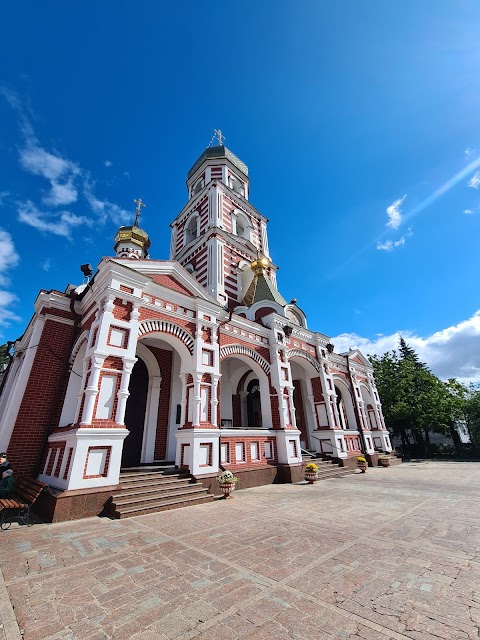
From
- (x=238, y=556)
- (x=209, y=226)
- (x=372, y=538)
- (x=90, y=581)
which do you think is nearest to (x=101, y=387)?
(x=90, y=581)

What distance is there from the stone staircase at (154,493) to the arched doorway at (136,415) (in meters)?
1.72

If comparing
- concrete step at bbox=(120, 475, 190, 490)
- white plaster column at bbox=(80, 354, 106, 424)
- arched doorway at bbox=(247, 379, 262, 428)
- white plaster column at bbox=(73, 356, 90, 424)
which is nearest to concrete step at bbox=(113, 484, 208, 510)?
concrete step at bbox=(120, 475, 190, 490)

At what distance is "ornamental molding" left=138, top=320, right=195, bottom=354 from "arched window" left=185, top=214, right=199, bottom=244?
39.0 feet

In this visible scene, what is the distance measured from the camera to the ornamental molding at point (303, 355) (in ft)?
46.8

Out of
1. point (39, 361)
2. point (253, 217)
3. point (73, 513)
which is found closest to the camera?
point (73, 513)

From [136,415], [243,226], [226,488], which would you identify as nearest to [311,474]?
[226,488]

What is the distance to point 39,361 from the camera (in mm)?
9180

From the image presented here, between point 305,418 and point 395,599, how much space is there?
13.8 m

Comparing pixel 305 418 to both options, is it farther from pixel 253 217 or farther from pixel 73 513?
pixel 253 217

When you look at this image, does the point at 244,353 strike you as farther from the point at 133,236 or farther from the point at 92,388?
the point at 133,236

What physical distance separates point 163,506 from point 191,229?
1786 centimetres

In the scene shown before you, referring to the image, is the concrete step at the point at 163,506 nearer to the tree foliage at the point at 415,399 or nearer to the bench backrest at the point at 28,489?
the bench backrest at the point at 28,489

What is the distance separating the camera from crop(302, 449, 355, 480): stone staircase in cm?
1256

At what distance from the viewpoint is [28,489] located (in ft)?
23.0
